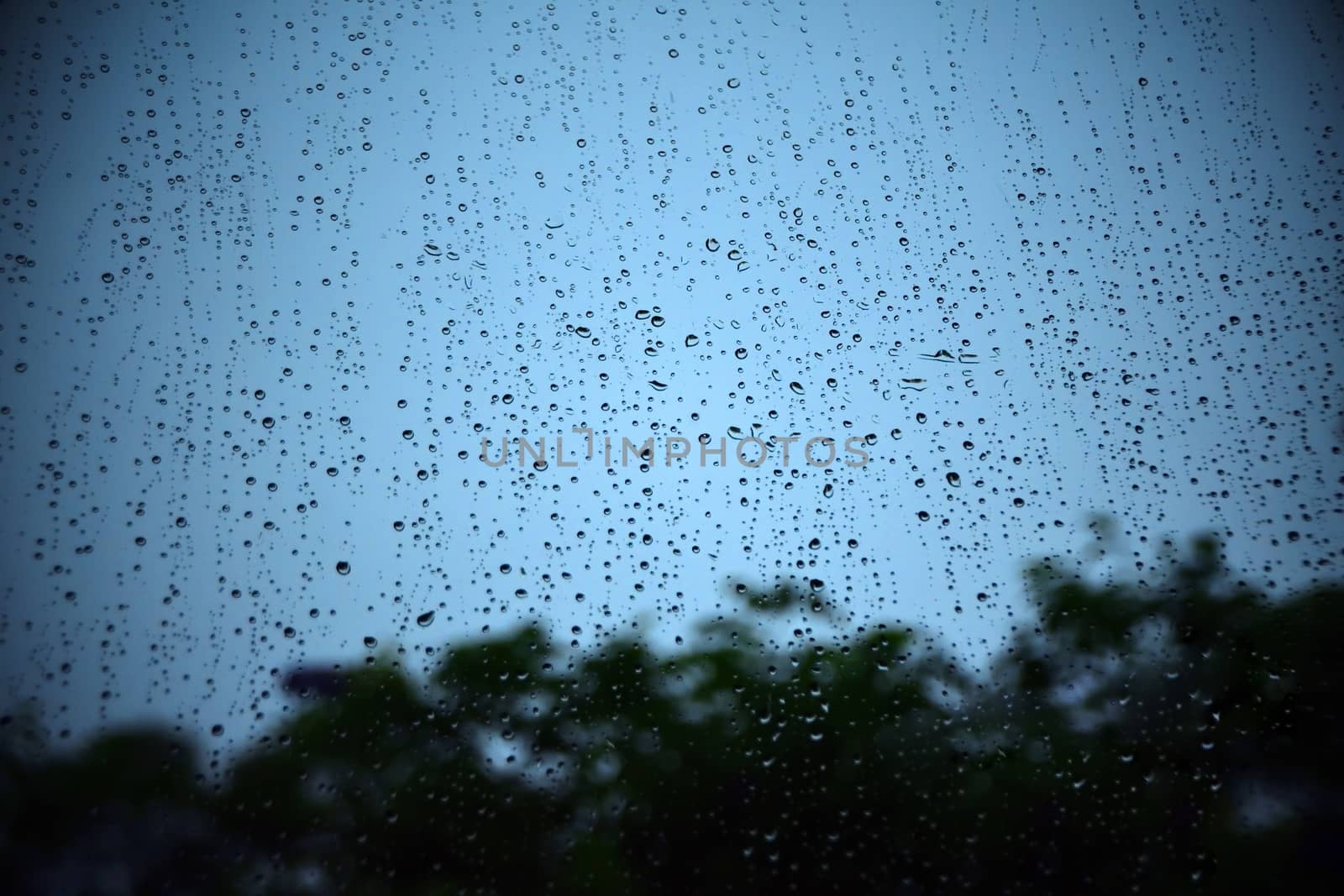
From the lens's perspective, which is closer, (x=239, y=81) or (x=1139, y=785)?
(x=1139, y=785)

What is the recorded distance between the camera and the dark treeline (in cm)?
104

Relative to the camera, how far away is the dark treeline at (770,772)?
1.04 m

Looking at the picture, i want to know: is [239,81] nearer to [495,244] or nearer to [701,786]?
[495,244]

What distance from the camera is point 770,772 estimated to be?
1121mm

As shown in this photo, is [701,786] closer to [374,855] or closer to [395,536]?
[374,855]

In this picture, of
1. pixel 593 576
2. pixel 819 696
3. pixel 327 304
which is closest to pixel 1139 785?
pixel 819 696

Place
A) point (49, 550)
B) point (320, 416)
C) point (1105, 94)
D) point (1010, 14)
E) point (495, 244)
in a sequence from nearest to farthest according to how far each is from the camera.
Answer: point (49, 550)
point (320, 416)
point (495, 244)
point (1105, 94)
point (1010, 14)

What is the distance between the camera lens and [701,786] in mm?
1120

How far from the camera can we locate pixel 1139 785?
110 centimetres

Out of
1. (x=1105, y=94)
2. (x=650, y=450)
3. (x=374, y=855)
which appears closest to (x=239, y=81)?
(x=650, y=450)

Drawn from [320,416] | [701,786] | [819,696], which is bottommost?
[701,786]

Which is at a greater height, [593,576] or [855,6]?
[855,6]

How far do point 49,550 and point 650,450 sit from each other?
1.04 meters

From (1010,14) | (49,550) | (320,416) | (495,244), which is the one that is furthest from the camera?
(1010,14)
